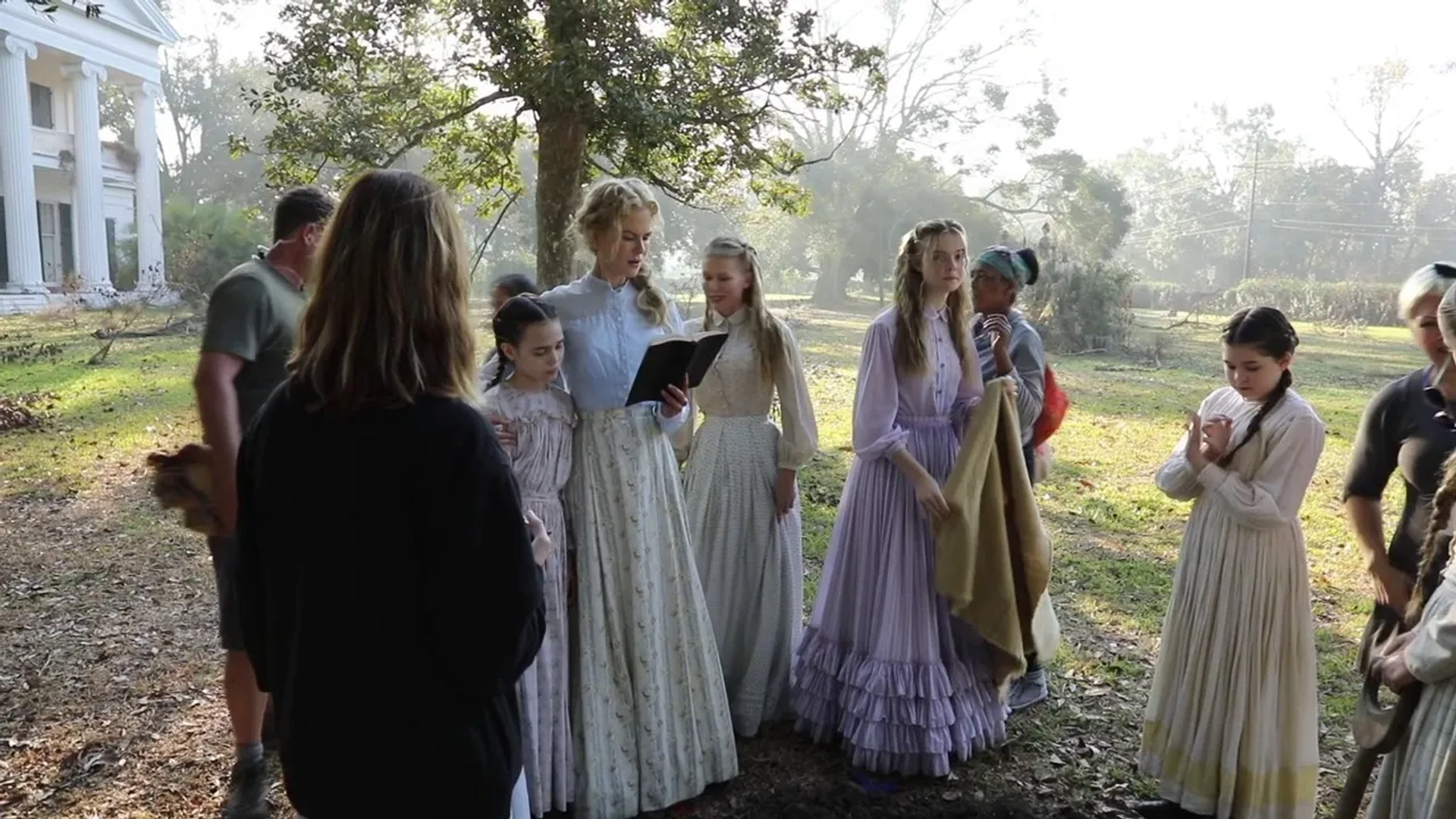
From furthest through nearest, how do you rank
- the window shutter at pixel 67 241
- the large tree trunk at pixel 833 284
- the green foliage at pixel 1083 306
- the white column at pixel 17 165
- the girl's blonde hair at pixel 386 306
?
the large tree trunk at pixel 833 284
the window shutter at pixel 67 241
the white column at pixel 17 165
the green foliage at pixel 1083 306
the girl's blonde hair at pixel 386 306

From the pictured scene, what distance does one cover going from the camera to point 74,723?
4.09 meters

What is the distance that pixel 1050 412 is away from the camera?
426cm

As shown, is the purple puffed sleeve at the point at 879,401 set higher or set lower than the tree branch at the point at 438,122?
lower

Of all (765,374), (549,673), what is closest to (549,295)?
(765,374)

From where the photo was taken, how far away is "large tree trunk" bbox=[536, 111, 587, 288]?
24.0ft

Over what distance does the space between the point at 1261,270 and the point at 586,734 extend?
208 ft

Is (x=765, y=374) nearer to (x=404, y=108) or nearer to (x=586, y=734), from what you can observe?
(x=586, y=734)

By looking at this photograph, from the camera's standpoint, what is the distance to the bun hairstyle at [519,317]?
9.94 feet

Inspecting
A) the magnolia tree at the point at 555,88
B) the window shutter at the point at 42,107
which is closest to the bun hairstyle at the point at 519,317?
the magnolia tree at the point at 555,88

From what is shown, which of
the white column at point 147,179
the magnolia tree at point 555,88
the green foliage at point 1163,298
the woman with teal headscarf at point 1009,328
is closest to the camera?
the woman with teal headscarf at point 1009,328

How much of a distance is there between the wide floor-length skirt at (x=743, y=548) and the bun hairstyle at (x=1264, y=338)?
65.9 inches

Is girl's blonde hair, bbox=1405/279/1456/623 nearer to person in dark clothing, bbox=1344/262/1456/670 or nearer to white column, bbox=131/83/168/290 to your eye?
person in dark clothing, bbox=1344/262/1456/670

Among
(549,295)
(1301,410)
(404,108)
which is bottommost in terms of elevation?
(1301,410)

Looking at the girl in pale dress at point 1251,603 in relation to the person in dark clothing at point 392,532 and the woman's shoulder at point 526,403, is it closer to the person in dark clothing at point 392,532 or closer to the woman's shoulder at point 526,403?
the woman's shoulder at point 526,403
